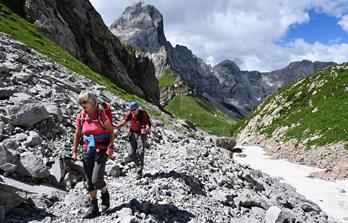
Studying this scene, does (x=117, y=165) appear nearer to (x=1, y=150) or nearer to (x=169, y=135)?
(x=1, y=150)

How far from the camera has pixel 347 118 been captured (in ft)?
Result: 179

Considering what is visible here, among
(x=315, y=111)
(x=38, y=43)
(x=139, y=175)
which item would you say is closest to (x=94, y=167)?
(x=139, y=175)

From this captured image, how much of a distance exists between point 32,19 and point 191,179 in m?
68.2

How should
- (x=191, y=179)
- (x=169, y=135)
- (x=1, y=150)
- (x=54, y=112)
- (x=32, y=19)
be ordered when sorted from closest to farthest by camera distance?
1. (x=1, y=150)
2. (x=191, y=179)
3. (x=54, y=112)
4. (x=169, y=135)
5. (x=32, y=19)

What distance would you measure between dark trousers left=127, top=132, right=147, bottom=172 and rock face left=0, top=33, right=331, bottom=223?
2.54 ft

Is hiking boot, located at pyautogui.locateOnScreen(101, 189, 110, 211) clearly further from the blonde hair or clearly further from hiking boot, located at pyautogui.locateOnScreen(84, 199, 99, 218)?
the blonde hair

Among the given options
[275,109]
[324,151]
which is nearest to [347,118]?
[324,151]

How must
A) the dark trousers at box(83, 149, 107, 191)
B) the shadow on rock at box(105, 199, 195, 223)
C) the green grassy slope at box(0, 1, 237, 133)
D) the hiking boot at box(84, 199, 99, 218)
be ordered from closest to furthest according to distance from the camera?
1. the dark trousers at box(83, 149, 107, 191)
2. the hiking boot at box(84, 199, 99, 218)
3. the shadow on rock at box(105, 199, 195, 223)
4. the green grassy slope at box(0, 1, 237, 133)

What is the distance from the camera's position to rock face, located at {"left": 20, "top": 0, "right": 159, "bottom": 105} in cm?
7900

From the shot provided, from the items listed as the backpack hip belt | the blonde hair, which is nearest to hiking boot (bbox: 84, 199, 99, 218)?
the backpack hip belt

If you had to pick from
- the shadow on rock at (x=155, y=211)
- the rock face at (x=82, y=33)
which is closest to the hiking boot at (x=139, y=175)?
the shadow on rock at (x=155, y=211)

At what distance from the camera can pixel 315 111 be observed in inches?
2566

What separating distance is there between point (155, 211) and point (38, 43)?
169 ft

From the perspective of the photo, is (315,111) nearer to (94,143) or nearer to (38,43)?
(38,43)
